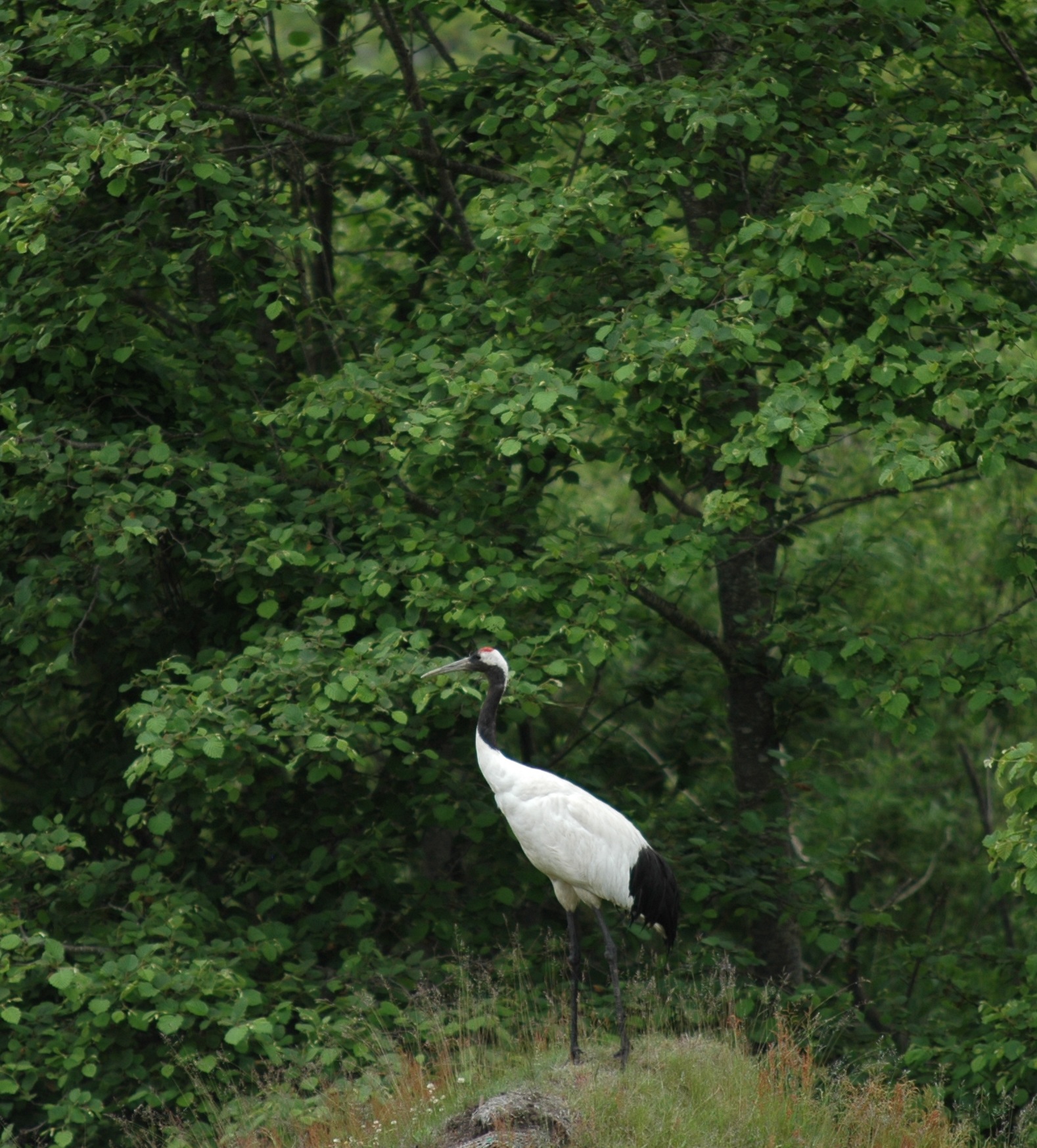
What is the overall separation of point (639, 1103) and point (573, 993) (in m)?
0.83

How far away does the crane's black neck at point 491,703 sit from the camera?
7.50 metres

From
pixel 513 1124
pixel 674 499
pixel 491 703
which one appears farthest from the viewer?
pixel 674 499

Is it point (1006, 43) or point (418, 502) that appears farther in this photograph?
point (1006, 43)

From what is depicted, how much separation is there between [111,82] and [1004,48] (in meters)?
5.58

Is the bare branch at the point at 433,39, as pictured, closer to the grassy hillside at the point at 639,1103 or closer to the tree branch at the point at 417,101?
the tree branch at the point at 417,101

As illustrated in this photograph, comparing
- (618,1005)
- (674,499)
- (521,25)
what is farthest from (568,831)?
(521,25)

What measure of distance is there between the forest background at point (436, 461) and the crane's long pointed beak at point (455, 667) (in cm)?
19

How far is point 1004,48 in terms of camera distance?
9.40m

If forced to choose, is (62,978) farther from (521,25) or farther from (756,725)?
(521,25)

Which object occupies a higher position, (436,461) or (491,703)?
(436,461)

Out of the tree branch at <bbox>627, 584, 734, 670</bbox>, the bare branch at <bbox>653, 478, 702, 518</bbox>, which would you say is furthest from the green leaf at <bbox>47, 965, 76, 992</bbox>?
the bare branch at <bbox>653, 478, 702, 518</bbox>

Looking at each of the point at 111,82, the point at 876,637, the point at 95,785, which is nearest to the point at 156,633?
the point at 95,785

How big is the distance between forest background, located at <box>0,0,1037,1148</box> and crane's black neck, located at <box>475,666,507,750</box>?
259mm

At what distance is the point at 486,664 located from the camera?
24.5 ft
